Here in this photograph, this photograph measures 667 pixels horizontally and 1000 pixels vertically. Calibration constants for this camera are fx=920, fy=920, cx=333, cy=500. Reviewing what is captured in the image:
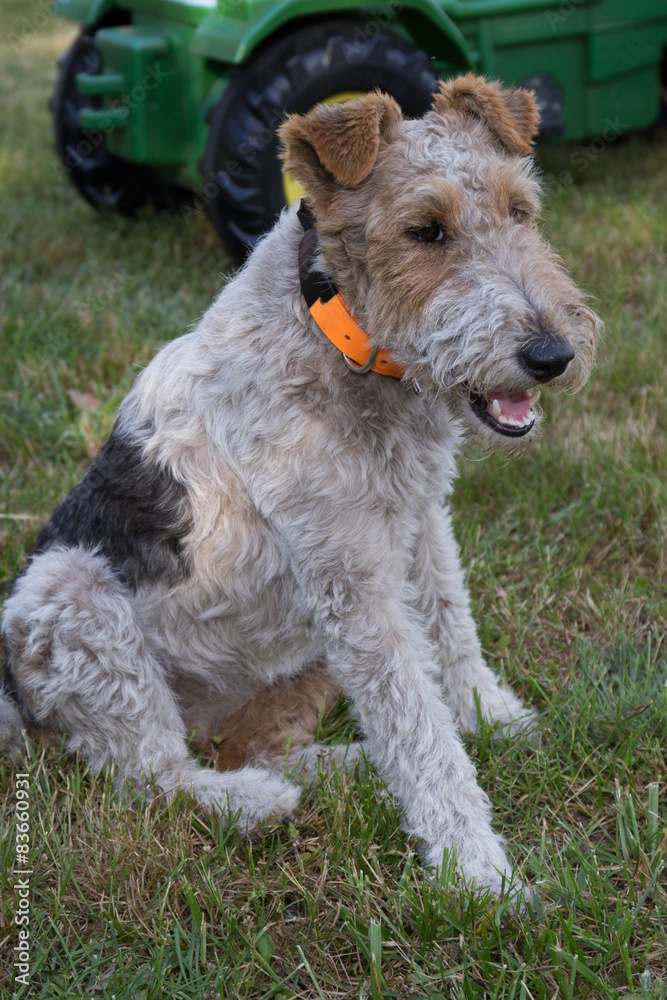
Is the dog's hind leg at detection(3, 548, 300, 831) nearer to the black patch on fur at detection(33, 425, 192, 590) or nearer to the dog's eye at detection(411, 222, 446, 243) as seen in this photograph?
the black patch on fur at detection(33, 425, 192, 590)

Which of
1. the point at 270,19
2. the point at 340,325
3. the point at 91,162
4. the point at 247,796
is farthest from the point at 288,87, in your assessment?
the point at 247,796

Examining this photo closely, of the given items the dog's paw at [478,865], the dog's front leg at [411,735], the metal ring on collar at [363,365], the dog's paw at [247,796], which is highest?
the metal ring on collar at [363,365]

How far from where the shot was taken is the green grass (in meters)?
2.26

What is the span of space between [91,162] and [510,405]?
5.39 meters

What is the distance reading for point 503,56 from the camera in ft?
20.3

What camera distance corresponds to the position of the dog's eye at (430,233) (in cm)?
236

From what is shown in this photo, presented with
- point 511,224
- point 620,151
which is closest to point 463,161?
point 511,224

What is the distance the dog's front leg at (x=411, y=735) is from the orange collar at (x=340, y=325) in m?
0.61

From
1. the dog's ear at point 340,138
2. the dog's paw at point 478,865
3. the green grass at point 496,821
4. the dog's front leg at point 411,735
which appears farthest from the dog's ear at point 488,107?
the dog's paw at point 478,865

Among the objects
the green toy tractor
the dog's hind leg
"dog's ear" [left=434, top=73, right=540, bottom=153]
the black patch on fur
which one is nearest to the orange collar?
"dog's ear" [left=434, top=73, right=540, bottom=153]

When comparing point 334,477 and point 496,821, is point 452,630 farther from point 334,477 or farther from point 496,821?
point 334,477

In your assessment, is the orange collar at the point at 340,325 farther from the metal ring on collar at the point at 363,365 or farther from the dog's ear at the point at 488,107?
the dog's ear at the point at 488,107

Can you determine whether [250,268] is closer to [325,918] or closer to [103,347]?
[325,918]

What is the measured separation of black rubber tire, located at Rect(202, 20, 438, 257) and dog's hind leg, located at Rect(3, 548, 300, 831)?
3.08 m
